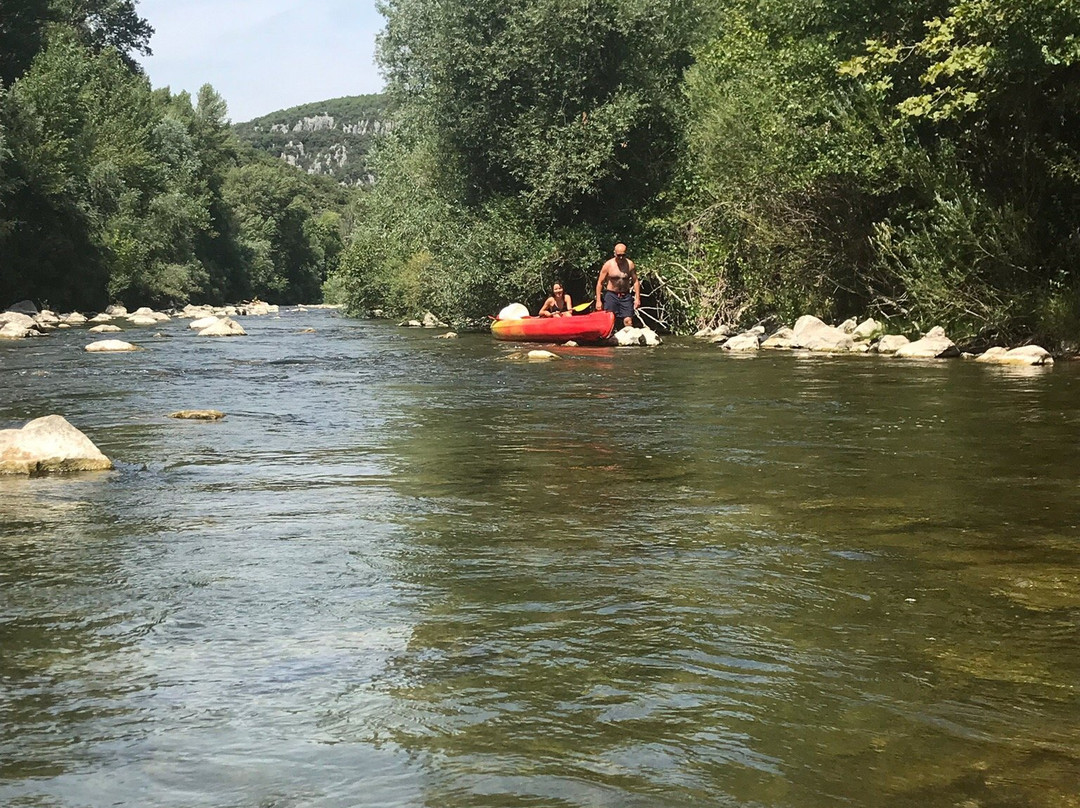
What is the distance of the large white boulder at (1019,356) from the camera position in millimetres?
16938

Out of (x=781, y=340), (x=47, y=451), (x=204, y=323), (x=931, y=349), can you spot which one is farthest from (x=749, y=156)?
(x=47, y=451)

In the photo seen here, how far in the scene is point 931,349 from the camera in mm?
19422

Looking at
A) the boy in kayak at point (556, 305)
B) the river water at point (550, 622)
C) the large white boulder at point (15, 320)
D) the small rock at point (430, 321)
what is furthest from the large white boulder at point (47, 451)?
the small rock at point (430, 321)

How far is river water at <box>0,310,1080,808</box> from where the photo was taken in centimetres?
308

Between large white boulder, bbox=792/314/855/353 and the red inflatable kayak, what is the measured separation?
362 cm

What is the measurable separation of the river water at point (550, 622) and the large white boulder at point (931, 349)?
9.92m

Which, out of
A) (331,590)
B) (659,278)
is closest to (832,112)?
(659,278)

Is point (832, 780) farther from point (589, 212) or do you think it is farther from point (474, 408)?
point (589, 212)

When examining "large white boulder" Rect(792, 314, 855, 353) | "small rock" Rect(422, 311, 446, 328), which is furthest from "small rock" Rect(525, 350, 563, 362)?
"small rock" Rect(422, 311, 446, 328)

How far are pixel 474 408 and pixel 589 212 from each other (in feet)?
63.5

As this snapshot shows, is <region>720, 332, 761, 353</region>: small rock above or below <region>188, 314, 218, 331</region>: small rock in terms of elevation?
below

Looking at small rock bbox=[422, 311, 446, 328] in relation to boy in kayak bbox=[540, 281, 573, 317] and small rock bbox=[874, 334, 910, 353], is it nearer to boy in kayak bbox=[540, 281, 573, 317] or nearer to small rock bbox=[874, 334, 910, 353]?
boy in kayak bbox=[540, 281, 573, 317]

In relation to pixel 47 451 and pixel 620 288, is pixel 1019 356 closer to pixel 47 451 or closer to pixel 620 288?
pixel 620 288

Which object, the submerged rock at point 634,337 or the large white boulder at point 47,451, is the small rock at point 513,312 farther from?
the large white boulder at point 47,451
